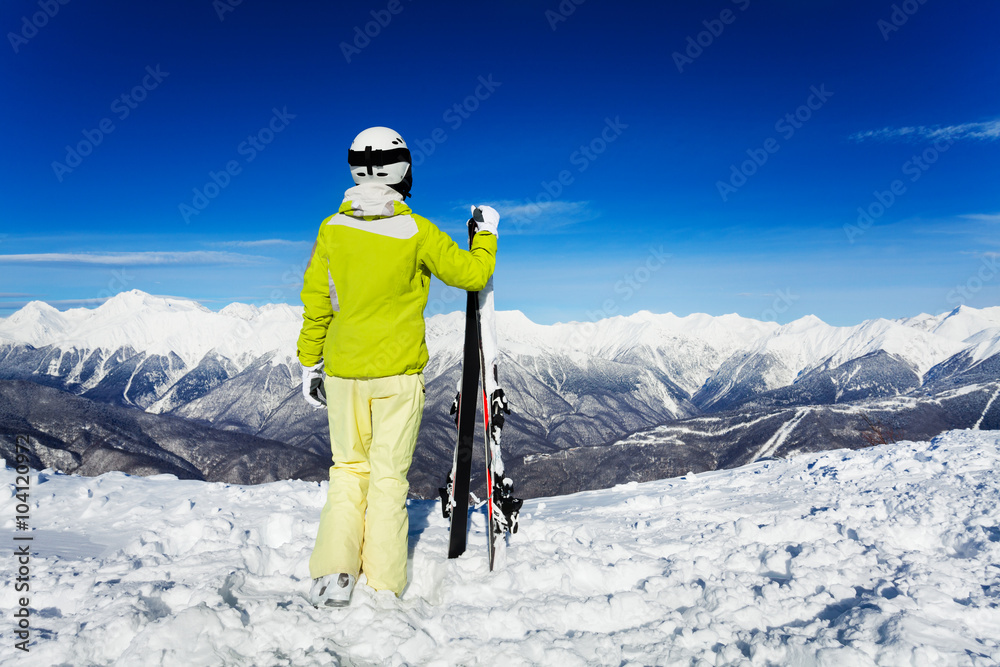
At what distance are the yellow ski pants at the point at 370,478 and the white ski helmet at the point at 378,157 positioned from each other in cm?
157

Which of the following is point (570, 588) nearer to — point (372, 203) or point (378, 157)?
point (372, 203)

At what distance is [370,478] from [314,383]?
0.94 m

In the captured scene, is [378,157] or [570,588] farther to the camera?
[570,588]

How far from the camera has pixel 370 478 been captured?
174 inches

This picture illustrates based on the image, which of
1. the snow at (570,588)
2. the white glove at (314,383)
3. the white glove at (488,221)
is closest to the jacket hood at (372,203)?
the white glove at (488,221)

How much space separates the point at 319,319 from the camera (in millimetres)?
4543

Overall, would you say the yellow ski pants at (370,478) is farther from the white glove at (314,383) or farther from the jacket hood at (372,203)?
the jacket hood at (372,203)

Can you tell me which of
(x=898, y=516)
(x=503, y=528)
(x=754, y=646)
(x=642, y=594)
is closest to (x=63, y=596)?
(x=503, y=528)

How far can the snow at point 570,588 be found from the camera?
337cm

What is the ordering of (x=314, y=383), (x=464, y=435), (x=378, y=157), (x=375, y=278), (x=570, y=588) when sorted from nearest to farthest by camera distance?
(x=375, y=278) < (x=378, y=157) < (x=570, y=588) < (x=314, y=383) < (x=464, y=435)

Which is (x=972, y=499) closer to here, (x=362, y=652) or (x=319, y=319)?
(x=362, y=652)

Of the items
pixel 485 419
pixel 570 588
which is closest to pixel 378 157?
pixel 485 419

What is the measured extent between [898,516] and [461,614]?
482 cm

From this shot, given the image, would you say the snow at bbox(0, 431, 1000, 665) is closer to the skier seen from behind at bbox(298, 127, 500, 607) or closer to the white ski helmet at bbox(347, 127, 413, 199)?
the skier seen from behind at bbox(298, 127, 500, 607)
